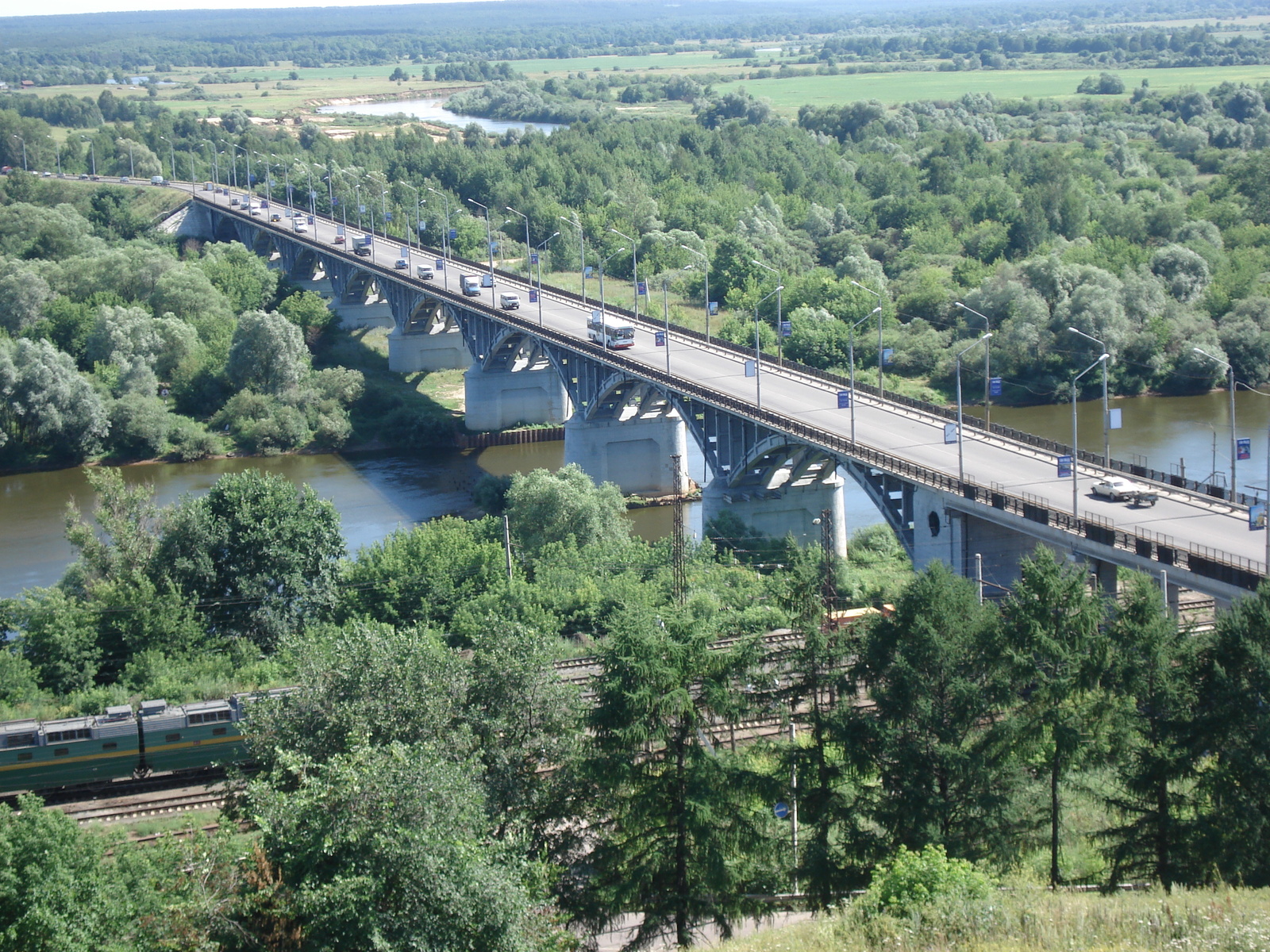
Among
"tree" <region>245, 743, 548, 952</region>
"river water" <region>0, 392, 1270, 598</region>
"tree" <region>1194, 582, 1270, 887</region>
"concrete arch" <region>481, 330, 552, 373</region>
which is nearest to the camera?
"tree" <region>245, 743, 548, 952</region>

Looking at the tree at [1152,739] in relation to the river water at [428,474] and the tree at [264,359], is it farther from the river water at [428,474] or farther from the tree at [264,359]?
the tree at [264,359]

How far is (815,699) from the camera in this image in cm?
2345

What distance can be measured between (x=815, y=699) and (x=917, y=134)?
123 meters

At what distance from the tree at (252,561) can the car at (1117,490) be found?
1991 centimetres

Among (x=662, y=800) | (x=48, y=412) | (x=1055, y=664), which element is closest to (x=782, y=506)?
(x=1055, y=664)

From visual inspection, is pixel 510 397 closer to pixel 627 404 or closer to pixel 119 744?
pixel 627 404

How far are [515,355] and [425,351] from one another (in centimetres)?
1224

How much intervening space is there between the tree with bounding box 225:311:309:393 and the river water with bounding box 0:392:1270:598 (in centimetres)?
614

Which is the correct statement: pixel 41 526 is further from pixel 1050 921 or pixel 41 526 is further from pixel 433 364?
pixel 1050 921

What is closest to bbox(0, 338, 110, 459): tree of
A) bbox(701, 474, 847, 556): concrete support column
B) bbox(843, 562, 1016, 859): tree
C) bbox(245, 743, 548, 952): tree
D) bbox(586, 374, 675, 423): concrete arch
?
bbox(586, 374, 675, 423): concrete arch

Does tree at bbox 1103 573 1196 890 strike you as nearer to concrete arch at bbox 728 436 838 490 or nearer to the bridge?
the bridge

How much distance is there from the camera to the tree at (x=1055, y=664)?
22141 mm

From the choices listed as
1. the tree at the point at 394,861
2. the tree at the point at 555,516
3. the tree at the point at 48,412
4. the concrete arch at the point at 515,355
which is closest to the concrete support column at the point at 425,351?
the concrete arch at the point at 515,355

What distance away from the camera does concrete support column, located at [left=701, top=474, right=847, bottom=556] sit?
4938cm
